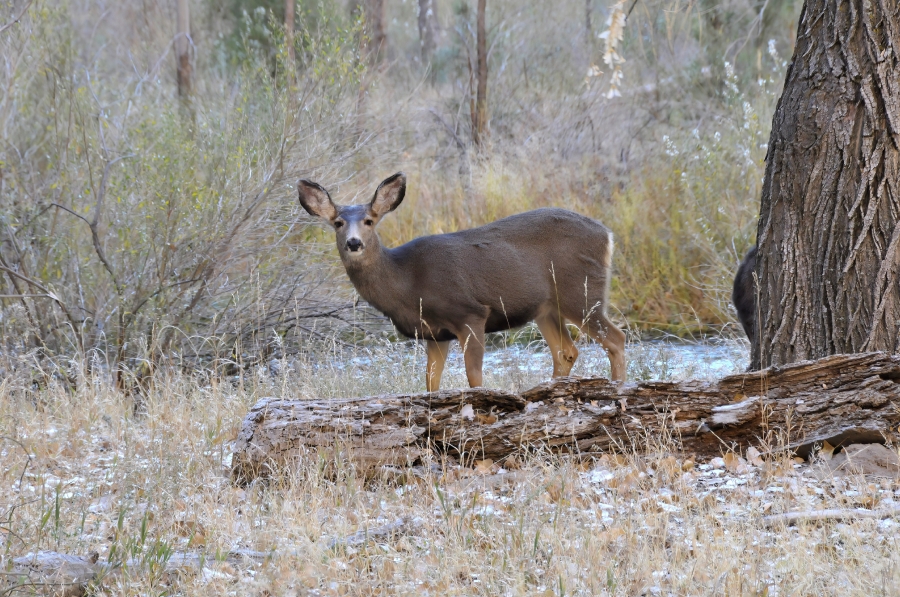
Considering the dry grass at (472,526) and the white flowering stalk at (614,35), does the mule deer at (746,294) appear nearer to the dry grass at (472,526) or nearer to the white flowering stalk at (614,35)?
the dry grass at (472,526)

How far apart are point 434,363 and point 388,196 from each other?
46.3 inches

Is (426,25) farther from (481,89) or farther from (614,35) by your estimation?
(614,35)

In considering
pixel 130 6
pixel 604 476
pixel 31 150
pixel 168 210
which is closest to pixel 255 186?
pixel 168 210

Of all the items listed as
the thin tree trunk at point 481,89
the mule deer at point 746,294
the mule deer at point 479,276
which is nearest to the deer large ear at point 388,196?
the mule deer at point 479,276

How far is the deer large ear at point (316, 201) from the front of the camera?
6.85 meters

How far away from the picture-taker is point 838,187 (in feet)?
17.1

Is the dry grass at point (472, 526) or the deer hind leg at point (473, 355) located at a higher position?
the deer hind leg at point (473, 355)

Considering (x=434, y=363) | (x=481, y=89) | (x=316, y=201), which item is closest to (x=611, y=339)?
(x=434, y=363)

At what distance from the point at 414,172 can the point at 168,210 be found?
19.6 ft

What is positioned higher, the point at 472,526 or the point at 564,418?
the point at 564,418

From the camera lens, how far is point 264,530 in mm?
4172

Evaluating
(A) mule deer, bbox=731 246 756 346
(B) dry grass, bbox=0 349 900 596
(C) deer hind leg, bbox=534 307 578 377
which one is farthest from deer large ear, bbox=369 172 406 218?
→ (A) mule deer, bbox=731 246 756 346

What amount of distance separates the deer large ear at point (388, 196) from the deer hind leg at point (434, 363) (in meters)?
0.96

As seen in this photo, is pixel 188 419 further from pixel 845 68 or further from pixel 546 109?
pixel 546 109
